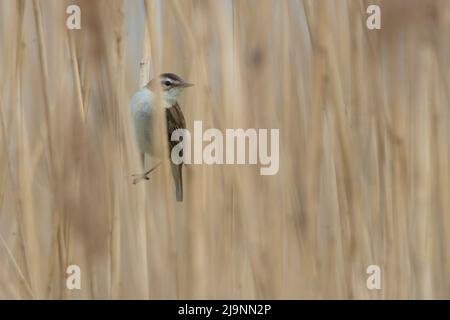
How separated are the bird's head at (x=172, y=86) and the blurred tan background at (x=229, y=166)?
2 centimetres

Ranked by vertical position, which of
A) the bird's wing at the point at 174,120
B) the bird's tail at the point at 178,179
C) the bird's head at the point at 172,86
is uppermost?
the bird's head at the point at 172,86

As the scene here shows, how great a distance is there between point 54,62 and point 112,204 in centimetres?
33

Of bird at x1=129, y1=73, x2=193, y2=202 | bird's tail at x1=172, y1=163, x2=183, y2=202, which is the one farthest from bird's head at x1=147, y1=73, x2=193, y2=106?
bird's tail at x1=172, y1=163, x2=183, y2=202

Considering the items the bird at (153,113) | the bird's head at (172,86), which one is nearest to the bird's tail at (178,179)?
the bird at (153,113)

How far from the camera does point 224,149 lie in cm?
→ 152

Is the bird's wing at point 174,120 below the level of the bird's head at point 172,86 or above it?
below

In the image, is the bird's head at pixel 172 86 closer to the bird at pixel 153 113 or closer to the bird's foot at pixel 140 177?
the bird at pixel 153 113

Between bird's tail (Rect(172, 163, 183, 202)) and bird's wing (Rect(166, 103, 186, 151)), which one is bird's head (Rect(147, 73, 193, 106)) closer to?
bird's wing (Rect(166, 103, 186, 151))

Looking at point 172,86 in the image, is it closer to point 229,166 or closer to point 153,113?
point 153,113

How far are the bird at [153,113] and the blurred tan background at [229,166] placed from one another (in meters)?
0.02

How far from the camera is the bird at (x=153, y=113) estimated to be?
1469 millimetres

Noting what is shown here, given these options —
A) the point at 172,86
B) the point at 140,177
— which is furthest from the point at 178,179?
the point at 172,86

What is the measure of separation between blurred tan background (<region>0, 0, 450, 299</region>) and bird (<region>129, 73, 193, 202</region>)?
0.06ft

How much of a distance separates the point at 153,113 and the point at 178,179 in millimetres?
155
